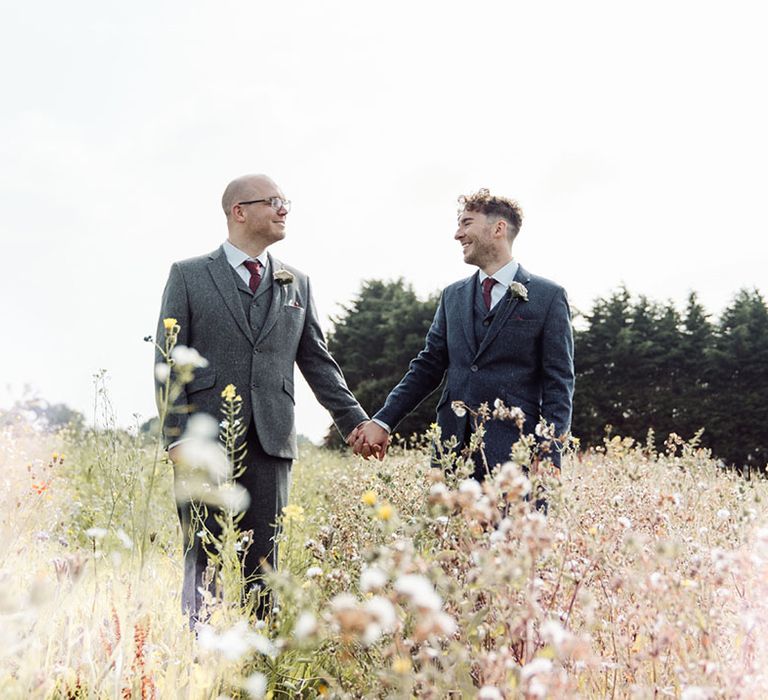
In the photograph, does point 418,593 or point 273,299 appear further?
point 273,299

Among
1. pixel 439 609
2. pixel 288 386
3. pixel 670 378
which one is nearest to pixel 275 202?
pixel 288 386

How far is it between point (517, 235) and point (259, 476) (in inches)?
74.3

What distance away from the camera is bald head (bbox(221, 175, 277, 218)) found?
3.99 m

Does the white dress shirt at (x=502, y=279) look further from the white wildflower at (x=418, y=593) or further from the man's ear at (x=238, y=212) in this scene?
the white wildflower at (x=418, y=593)

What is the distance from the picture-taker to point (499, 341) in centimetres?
404

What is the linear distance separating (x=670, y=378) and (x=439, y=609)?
1731cm

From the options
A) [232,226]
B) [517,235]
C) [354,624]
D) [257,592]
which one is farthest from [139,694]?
[517,235]

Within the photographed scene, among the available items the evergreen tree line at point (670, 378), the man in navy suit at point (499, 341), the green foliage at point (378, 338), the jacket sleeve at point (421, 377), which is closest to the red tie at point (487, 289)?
the man in navy suit at point (499, 341)

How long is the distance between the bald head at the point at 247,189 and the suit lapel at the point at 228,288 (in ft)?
0.92

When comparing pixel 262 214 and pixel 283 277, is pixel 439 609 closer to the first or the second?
pixel 283 277

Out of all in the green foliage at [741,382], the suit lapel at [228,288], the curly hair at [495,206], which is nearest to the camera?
the suit lapel at [228,288]

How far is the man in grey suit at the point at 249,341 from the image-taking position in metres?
3.79

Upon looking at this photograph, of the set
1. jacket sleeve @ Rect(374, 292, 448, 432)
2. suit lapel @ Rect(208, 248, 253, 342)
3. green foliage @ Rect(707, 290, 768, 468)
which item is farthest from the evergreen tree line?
suit lapel @ Rect(208, 248, 253, 342)

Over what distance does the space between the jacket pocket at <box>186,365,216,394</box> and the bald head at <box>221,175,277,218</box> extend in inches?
33.4
